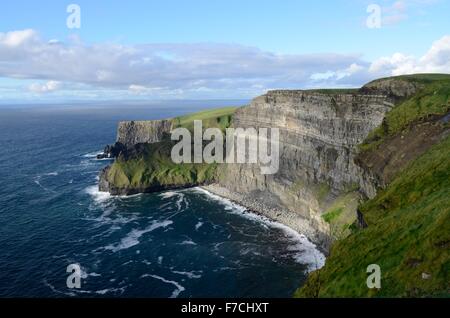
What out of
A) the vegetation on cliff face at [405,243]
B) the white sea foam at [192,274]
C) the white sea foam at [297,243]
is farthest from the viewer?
the white sea foam at [297,243]

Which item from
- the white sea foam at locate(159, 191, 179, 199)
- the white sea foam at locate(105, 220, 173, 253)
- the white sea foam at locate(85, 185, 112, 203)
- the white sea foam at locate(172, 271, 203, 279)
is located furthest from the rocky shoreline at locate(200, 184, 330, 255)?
the white sea foam at locate(85, 185, 112, 203)

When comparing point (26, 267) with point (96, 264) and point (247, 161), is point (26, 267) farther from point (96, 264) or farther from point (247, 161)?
point (247, 161)
